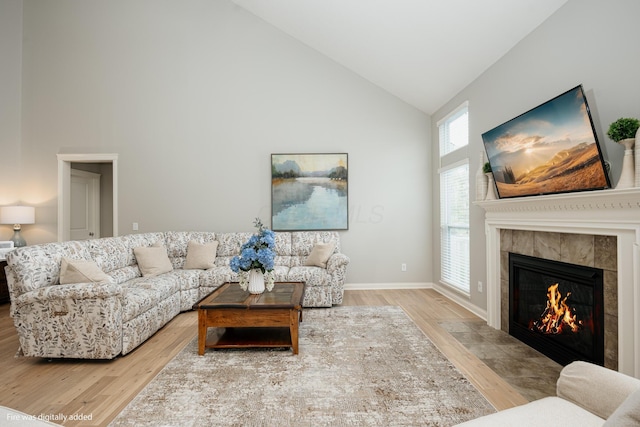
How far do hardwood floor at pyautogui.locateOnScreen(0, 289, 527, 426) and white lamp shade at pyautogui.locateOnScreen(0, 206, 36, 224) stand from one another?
189 centimetres

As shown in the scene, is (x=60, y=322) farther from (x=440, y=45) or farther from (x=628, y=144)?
(x=440, y=45)

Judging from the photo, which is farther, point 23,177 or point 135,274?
point 23,177

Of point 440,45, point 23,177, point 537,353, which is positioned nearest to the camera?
point 537,353

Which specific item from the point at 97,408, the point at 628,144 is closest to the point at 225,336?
the point at 97,408

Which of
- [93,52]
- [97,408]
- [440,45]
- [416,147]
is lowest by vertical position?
[97,408]

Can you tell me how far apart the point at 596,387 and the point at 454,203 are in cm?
343

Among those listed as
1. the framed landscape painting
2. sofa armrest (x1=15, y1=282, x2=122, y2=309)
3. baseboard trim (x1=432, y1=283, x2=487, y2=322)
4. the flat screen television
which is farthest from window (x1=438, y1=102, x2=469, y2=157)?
sofa armrest (x1=15, y1=282, x2=122, y2=309)

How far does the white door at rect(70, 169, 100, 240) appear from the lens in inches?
220

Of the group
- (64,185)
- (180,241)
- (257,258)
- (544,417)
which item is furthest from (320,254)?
(64,185)

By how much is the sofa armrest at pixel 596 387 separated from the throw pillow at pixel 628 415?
33 centimetres

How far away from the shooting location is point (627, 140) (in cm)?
174

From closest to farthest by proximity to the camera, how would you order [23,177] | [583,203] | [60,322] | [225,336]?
[583,203] < [60,322] < [225,336] < [23,177]

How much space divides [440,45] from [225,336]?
12.2 ft

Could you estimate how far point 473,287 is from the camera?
375cm
